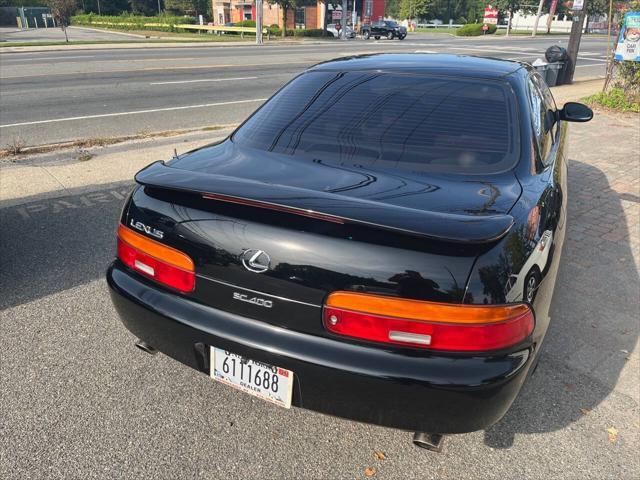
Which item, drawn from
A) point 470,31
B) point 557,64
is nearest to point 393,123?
point 557,64

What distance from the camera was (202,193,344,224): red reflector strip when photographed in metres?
1.83

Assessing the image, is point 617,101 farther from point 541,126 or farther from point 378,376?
point 378,376

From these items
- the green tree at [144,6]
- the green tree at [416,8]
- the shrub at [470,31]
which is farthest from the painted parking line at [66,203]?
the green tree at [144,6]

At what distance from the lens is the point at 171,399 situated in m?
2.61

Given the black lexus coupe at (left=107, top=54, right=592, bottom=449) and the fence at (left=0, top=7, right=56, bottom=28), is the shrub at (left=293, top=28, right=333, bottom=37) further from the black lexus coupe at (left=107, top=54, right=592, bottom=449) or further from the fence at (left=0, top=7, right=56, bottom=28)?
the black lexus coupe at (left=107, top=54, right=592, bottom=449)

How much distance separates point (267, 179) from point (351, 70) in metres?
1.28

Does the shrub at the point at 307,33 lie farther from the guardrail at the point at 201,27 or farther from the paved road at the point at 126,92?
the paved road at the point at 126,92

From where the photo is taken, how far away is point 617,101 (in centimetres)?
1166

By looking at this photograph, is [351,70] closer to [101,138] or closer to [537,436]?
[537,436]

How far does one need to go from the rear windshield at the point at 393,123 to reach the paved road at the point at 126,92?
6.30 meters

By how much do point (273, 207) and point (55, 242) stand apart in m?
3.11

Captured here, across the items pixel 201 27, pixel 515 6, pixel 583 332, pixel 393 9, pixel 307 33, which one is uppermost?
pixel 515 6

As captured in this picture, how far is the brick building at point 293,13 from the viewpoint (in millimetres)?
60500

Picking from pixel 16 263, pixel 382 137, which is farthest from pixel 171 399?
pixel 16 263
